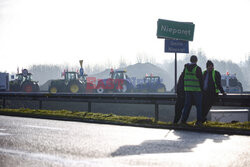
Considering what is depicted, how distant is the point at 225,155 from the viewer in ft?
18.5

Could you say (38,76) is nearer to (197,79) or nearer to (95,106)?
(95,106)

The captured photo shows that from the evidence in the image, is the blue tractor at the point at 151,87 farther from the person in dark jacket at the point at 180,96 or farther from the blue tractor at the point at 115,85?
the person in dark jacket at the point at 180,96

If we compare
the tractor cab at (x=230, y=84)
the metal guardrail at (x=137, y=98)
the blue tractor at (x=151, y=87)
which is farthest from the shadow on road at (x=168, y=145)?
the blue tractor at (x=151, y=87)

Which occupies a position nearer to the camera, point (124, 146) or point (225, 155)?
point (225, 155)

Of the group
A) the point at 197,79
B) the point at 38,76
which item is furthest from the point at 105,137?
the point at 38,76

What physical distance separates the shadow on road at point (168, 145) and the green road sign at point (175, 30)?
561 centimetres

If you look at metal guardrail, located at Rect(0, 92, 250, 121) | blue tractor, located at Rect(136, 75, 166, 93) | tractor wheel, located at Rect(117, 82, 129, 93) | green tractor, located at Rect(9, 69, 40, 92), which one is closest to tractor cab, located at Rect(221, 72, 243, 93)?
blue tractor, located at Rect(136, 75, 166, 93)

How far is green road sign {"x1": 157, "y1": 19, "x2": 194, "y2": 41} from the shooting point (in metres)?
12.9

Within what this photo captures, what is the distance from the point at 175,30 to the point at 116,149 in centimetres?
775

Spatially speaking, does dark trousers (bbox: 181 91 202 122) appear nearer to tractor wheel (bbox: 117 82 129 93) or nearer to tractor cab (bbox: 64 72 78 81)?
tractor wheel (bbox: 117 82 129 93)

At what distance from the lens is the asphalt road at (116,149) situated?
5.00m

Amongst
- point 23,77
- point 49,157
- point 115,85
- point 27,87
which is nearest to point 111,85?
point 115,85

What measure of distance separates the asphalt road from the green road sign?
5532 mm

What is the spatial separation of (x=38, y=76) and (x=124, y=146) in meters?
170
